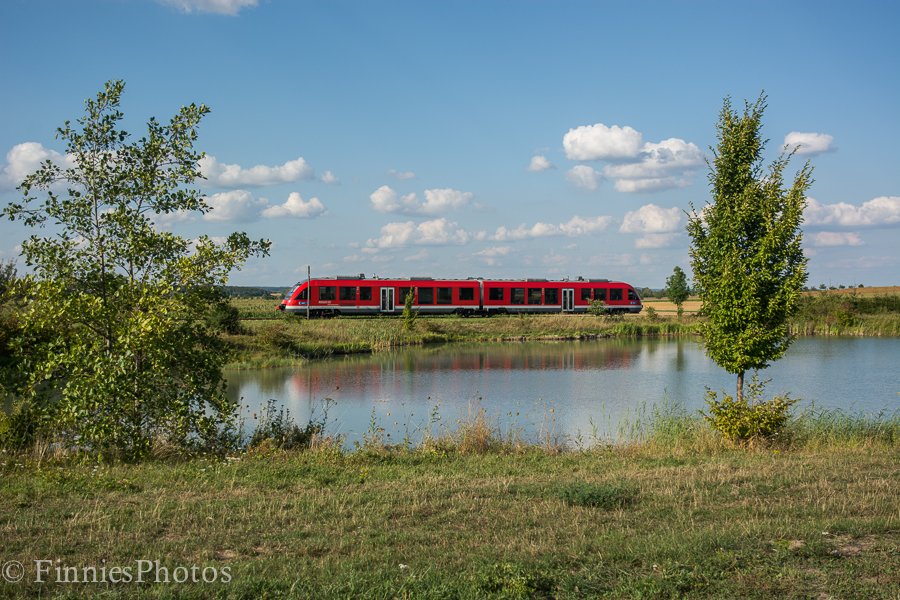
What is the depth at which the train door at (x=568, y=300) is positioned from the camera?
41.3 m

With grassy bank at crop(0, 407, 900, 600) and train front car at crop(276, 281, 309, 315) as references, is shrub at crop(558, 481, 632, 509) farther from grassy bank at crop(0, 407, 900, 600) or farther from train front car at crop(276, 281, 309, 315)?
train front car at crop(276, 281, 309, 315)

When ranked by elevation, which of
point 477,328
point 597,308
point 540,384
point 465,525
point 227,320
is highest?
point 597,308

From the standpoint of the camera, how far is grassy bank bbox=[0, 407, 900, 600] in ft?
11.7

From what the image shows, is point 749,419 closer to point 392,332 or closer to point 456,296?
point 392,332

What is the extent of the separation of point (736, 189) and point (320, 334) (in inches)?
933

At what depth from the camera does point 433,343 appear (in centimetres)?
3431

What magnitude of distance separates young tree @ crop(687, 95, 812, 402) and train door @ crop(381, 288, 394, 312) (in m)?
27.8

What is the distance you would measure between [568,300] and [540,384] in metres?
23.7

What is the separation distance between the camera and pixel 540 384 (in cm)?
1873

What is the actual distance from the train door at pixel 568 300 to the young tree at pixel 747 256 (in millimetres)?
31391

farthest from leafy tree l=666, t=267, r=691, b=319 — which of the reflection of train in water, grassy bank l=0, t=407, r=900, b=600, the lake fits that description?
grassy bank l=0, t=407, r=900, b=600

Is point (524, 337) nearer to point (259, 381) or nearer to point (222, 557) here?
point (259, 381)

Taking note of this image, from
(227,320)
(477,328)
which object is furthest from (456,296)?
(227,320)

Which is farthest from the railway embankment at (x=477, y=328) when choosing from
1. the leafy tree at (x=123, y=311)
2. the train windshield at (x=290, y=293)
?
the leafy tree at (x=123, y=311)
